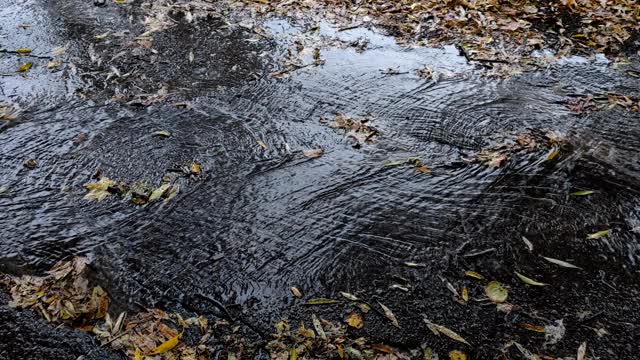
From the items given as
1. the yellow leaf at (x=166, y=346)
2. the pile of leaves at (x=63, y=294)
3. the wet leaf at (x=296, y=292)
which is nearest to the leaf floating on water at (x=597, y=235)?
the wet leaf at (x=296, y=292)

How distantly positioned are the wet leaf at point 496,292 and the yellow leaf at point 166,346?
1480mm

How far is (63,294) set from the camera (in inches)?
88.1

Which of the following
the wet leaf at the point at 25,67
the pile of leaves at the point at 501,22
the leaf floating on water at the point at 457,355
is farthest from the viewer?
the pile of leaves at the point at 501,22

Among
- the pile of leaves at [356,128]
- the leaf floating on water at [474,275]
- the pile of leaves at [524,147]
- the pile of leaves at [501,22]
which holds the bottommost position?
the leaf floating on water at [474,275]

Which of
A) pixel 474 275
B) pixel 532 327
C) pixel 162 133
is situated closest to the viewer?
pixel 532 327

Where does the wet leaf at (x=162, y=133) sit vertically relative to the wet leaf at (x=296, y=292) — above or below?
above

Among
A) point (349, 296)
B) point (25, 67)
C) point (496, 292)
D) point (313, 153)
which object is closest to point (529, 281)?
point (496, 292)

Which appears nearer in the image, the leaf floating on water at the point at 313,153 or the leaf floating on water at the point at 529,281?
the leaf floating on water at the point at 529,281

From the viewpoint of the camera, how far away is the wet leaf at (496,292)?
223 centimetres

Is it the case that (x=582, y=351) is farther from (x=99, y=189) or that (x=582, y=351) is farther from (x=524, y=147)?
(x=99, y=189)

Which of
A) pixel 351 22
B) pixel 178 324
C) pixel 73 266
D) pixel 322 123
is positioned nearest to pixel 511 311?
pixel 178 324

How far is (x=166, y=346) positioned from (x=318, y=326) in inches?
26.7

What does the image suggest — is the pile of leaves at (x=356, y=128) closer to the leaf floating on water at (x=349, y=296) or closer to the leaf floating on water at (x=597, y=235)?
the leaf floating on water at (x=349, y=296)

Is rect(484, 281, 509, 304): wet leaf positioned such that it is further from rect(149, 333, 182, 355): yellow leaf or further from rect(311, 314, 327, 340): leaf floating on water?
rect(149, 333, 182, 355): yellow leaf
